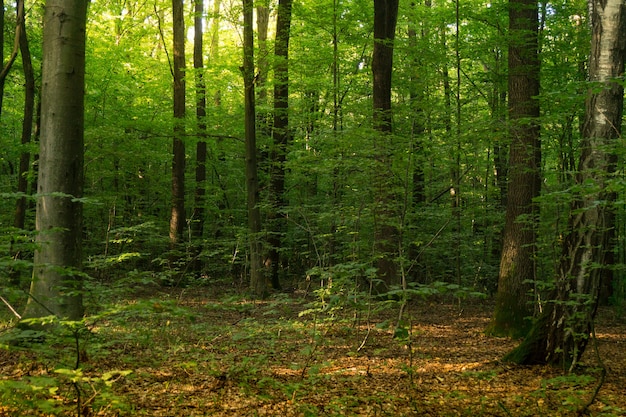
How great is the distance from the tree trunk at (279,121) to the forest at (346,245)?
10 cm

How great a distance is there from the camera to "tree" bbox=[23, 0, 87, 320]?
4957 millimetres

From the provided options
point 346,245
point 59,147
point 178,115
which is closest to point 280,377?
point 59,147

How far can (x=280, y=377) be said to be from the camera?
5.12m

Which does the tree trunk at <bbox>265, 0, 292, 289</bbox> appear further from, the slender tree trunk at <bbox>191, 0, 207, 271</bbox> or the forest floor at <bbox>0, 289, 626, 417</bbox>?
the forest floor at <bbox>0, 289, 626, 417</bbox>

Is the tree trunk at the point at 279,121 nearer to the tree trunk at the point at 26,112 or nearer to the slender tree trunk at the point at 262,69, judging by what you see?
the slender tree trunk at the point at 262,69

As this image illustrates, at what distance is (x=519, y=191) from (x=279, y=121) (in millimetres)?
7412

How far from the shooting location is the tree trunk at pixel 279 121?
37.9ft

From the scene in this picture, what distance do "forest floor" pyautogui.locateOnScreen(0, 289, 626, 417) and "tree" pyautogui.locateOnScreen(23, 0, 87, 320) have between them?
0.64 metres

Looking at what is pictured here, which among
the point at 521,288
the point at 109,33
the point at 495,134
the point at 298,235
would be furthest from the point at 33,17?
the point at 521,288

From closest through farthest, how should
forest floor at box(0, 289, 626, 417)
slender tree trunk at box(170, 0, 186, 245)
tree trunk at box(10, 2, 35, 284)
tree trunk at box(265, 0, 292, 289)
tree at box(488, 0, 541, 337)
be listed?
forest floor at box(0, 289, 626, 417) < tree at box(488, 0, 541, 337) < tree trunk at box(10, 2, 35, 284) < tree trunk at box(265, 0, 292, 289) < slender tree trunk at box(170, 0, 186, 245)

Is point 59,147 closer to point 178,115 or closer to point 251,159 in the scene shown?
point 251,159

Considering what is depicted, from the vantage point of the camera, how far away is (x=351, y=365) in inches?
235

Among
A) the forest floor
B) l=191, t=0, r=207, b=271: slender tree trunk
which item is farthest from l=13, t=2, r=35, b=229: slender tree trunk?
the forest floor

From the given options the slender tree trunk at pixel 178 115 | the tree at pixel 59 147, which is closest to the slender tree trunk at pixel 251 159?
the slender tree trunk at pixel 178 115
